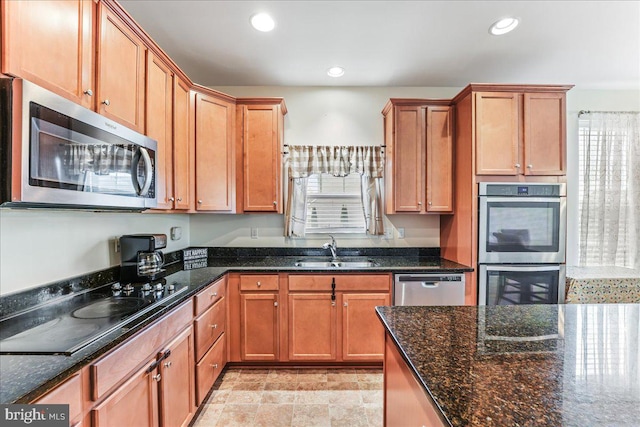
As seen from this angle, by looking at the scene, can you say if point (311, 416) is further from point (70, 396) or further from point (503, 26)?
point (503, 26)

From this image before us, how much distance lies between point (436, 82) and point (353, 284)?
90.7 inches

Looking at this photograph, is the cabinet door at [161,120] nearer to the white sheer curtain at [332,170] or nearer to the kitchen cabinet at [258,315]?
the kitchen cabinet at [258,315]

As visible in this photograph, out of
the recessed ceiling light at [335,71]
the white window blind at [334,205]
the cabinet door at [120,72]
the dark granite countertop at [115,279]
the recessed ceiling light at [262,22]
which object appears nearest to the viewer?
the dark granite countertop at [115,279]

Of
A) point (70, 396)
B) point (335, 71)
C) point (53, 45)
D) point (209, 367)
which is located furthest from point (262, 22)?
point (209, 367)

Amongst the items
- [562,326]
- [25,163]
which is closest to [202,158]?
[25,163]

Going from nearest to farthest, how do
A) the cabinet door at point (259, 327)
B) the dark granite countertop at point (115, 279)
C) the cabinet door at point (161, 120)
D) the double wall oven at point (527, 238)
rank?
1. the dark granite countertop at point (115, 279)
2. the cabinet door at point (161, 120)
3. the double wall oven at point (527, 238)
4. the cabinet door at point (259, 327)

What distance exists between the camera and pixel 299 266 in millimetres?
2617

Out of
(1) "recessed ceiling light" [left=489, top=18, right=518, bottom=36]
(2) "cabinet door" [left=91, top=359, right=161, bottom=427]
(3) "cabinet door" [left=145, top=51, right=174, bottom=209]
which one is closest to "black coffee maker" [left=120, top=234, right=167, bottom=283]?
(3) "cabinet door" [left=145, top=51, right=174, bottom=209]

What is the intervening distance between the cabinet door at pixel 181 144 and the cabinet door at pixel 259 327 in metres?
1.01

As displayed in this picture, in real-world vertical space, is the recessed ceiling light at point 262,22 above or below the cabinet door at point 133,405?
above

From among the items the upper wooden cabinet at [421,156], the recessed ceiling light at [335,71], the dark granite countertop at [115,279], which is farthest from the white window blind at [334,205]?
the recessed ceiling light at [335,71]

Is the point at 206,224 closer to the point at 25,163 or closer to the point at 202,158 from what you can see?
the point at 202,158

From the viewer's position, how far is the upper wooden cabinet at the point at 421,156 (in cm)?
282

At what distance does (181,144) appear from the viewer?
2361 mm
